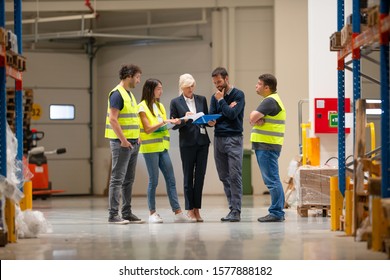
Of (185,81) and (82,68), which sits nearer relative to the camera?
(185,81)

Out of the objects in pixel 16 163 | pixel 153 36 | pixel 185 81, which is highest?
pixel 153 36

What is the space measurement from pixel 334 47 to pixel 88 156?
1311 centimetres

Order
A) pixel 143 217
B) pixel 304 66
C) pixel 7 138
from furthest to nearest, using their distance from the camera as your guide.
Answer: pixel 304 66 < pixel 143 217 < pixel 7 138

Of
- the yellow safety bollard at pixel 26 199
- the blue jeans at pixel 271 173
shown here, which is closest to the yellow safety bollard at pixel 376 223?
the blue jeans at pixel 271 173

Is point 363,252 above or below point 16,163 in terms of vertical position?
below

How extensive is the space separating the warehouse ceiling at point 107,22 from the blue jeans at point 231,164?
370 inches

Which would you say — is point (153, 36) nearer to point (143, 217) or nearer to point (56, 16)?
point (56, 16)

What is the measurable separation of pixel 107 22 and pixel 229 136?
39.2 ft

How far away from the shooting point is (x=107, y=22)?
2105 centimetres

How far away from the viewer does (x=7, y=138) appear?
8047mm

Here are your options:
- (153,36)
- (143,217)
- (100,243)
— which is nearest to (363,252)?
(100,243)

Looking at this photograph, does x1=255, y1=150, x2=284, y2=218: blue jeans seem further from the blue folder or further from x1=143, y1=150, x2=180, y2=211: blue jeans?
x1=143, y1=150, x2=180, y2=211: blue jeans

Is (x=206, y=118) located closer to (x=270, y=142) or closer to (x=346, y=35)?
(x=270, y=142)

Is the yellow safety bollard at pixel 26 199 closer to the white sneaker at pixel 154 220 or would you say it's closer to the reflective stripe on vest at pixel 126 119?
the reflective stripe on vest at pixel 126 119
